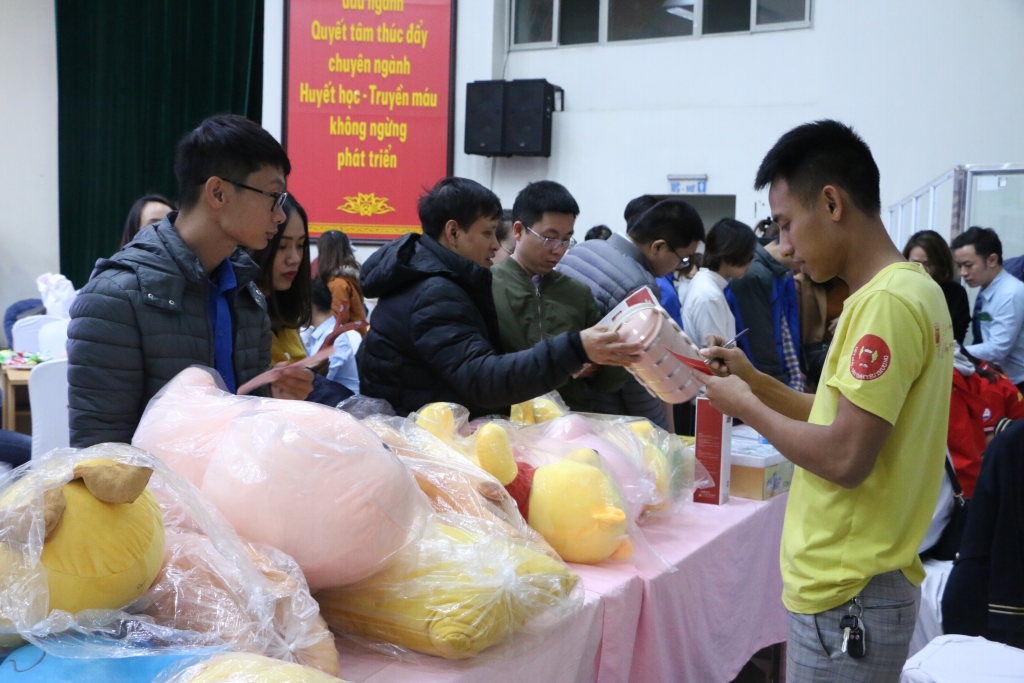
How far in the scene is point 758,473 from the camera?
209cm

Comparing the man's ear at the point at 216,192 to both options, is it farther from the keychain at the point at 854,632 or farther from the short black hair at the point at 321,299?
the short black hair at the point at 321,299

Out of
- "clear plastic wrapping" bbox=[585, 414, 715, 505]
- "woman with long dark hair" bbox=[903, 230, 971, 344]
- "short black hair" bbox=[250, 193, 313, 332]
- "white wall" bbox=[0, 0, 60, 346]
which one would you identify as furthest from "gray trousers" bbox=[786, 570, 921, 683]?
"white wall" bbox=[0, 0, 60, 346]

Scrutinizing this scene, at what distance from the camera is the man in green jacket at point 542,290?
2.47 m

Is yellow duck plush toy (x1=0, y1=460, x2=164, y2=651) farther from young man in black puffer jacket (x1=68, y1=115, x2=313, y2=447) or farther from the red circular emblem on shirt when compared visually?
the red circular emblem on shirt

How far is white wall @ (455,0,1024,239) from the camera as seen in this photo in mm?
6746

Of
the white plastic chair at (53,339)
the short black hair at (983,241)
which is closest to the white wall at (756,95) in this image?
the short black hair at (983,241)

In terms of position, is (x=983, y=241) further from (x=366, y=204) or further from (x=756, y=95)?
(x=366, y=204)

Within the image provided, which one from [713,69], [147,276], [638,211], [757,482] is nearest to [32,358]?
[638,211]

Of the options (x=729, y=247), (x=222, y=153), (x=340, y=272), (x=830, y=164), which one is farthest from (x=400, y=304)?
(x=340, y=272)

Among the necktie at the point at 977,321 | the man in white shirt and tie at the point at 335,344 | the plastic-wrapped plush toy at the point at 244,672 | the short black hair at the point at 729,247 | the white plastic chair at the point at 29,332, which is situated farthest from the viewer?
the white plastic chair at the point at 29,332

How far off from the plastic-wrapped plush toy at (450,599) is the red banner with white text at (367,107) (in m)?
6.86

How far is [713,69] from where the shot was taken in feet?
25.2

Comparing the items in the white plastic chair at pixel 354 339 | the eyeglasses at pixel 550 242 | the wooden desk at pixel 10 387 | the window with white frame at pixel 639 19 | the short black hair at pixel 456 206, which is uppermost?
the window with white frame at pixel 639 19

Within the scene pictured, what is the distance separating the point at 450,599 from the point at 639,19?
7.80 meters
